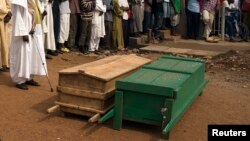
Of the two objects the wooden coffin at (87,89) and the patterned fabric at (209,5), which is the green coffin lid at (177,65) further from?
the patterned fabric at (209,5)

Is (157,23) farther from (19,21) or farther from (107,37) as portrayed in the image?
(19,21)

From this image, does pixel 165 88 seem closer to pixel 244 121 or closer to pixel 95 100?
pixel 95 100

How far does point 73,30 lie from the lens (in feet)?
36.2

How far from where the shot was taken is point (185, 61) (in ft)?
23.3

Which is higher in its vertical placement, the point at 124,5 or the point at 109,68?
the point at 124,5

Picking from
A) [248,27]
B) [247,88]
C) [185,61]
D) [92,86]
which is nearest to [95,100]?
[92,86]

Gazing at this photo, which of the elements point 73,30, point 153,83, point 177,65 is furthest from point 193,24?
point 153,83

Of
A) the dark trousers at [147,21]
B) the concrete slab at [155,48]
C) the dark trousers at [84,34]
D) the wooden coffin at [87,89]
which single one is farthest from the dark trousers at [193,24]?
the wooden coffin at [87,89]

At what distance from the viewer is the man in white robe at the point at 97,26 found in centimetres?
1125

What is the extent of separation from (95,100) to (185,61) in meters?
1.93

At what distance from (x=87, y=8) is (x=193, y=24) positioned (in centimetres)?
424

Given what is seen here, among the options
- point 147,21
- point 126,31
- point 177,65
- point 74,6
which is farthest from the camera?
point 147,21

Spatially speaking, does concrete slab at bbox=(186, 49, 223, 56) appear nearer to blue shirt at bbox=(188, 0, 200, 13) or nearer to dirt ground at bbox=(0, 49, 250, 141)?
blue shirt at bbox=(188, 0, 200, 13)

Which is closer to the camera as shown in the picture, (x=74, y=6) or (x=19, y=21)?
(x=19, y=21)
